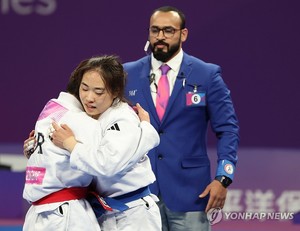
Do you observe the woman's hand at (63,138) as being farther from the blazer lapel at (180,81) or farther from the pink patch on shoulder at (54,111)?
the blazer lapel at (180,81)

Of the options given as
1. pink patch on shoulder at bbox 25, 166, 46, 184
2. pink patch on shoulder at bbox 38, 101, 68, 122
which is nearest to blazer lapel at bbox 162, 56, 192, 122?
pink patch on shoulder at bbox 38, 101, 68, 122

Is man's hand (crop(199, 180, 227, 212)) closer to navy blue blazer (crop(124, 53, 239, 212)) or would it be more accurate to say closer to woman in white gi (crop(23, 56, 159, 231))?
navy blue blazer (crop(124, 53, 239, 212))

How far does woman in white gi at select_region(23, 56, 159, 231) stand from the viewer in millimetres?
3828

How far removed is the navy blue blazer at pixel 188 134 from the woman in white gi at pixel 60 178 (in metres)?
1.13

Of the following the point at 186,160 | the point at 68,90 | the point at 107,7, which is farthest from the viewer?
the point at 107,7

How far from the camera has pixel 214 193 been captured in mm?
4988

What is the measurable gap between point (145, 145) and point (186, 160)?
1.15 meters

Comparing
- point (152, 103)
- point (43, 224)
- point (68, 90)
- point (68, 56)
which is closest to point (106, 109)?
point (68, 90)

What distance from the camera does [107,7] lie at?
701 cm

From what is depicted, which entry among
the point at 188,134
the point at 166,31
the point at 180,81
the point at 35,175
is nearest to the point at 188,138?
the point at 188,134

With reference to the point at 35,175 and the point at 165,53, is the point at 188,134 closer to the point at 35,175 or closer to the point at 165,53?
the point at 165,53

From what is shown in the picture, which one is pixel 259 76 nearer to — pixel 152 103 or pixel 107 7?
pixel 107 7

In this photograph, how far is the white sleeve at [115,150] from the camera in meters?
3.77

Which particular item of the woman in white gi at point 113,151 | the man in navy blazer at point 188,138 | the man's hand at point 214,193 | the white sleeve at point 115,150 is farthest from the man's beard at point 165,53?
the white sleeve at point 115,150
